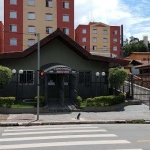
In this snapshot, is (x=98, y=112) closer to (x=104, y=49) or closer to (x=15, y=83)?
(x=15, y=83)

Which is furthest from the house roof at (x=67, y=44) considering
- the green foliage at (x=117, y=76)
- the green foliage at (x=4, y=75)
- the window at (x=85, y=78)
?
the green foliage at (x=4, y=75)

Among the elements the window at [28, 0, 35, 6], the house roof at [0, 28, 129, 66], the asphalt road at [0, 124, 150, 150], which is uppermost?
the window at [28, 0, 35, 6]

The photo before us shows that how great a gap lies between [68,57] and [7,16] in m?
34.5

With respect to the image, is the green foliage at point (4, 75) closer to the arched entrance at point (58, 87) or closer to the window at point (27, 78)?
the arched entrance at point (58, 87)

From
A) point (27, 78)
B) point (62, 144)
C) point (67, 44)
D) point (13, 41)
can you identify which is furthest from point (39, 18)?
point (62, 144)

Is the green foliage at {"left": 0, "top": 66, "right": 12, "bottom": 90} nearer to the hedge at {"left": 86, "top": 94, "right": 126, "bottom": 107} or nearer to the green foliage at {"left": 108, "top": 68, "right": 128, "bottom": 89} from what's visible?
the hedge at {"left": 86, "top": 94, "right": 126, "bottom": 107}

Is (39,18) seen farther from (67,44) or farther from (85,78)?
(85,78)

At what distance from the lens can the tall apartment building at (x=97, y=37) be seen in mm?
87188

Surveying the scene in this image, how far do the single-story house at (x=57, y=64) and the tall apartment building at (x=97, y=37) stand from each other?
57.2 m

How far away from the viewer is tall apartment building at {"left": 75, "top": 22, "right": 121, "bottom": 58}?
8719 cm

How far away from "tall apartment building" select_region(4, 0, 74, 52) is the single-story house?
3100 centimetres

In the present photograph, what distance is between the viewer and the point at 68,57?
1135 inches

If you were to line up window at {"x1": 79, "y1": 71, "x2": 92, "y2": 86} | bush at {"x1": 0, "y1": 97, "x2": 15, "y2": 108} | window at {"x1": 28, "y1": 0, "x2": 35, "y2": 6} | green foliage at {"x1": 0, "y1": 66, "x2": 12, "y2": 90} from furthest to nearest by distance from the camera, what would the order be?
window at {"x1": 28, "y1": 0, "x2": 35, "y2": 6} → window at {"x1": 79, "y1": 71, "x2": 92, "y2": 86} → green foliage at {"x1": 0, "y1": 66, "x2": 12, "y2": 90} → bush at {"x1": 0, "y1": 97, "x2": 15, "y2": 108}

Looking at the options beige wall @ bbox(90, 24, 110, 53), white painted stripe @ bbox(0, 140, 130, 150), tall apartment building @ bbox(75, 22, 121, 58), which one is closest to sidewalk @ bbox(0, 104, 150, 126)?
white painted stripe @ bbox(0, 140, 130, 150)
